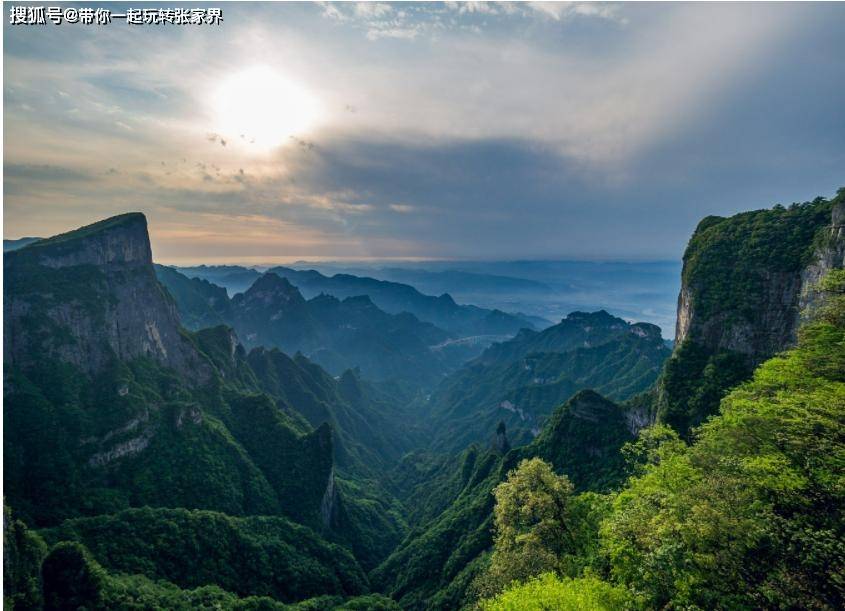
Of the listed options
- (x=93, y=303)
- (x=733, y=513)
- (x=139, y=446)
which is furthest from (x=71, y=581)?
(x=93, y=303)

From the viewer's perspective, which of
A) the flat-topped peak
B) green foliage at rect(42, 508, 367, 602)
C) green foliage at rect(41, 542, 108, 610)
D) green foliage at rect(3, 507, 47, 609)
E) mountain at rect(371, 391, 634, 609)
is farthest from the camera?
the flat-topped peak

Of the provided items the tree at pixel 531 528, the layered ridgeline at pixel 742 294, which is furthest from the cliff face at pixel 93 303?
the layered ridgeline at pixel 742 294

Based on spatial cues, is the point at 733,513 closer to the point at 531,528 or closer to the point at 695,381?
the point at 531,528

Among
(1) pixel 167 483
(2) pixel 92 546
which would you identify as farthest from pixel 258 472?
(2) pixel 92 546

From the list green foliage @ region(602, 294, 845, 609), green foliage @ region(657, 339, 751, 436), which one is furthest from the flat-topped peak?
green foliage @ region(657, 339, 751, 436)

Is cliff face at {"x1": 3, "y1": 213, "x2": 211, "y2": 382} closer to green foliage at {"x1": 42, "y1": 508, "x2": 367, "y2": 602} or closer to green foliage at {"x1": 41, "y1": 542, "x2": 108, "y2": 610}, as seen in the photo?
green foliage at {"x1": 42, "y1": 508, "x2": 367, "y2": 602}

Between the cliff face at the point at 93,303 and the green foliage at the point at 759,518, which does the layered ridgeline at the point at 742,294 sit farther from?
the cliff face at the point at 93,303

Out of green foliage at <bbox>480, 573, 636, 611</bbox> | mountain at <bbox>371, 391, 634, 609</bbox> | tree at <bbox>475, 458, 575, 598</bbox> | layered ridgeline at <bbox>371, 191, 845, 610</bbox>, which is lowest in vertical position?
mountain at <bbox>371, 391, 634, 609</bbox>

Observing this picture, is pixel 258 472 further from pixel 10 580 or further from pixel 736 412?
pixel 736 412
